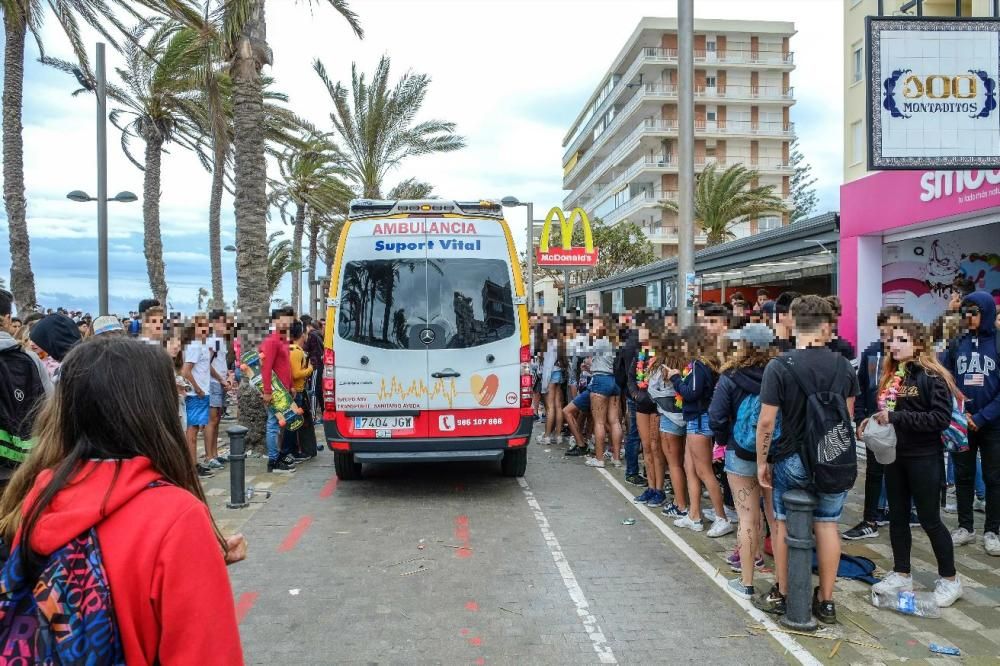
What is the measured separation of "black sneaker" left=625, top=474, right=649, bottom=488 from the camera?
27.5ft

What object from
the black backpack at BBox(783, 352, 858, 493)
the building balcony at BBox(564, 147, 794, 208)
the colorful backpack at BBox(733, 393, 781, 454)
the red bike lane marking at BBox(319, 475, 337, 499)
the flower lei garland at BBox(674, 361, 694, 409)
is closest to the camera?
the black backpack at BBox(783, 352, 858, 493)

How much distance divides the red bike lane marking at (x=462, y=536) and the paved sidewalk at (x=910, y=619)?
1.81 metres

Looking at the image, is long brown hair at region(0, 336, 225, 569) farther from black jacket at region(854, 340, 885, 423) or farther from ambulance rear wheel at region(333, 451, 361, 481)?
ambulance rear wheel at region(333, 451, 361, 481)

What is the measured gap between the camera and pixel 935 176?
12.7 metres

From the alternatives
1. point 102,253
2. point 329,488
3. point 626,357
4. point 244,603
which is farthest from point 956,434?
point 102,253

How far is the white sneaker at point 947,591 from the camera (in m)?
4.72

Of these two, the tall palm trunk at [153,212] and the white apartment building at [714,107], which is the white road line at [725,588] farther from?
the white apartment building at [714,107]

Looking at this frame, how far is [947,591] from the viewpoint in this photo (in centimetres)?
475

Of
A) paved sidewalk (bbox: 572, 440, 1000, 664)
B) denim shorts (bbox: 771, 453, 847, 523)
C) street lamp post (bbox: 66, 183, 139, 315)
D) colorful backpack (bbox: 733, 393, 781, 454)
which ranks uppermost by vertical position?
street lamp post (bbox: 66, 183, 139, 315)

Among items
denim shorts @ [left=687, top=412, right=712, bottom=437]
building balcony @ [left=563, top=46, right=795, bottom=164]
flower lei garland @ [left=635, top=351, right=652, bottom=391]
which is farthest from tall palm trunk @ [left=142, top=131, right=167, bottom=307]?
building balcony @ [left=563, top=46, right=795, bottom=164]

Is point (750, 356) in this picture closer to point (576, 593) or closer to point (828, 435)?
point (828, 435)

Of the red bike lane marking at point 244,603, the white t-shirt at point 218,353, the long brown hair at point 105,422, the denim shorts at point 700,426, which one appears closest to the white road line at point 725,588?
the denim shorts at point 700,426

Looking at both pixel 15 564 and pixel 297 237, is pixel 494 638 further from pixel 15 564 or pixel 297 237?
pixel 297 237

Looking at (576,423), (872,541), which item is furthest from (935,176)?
(872,541)
